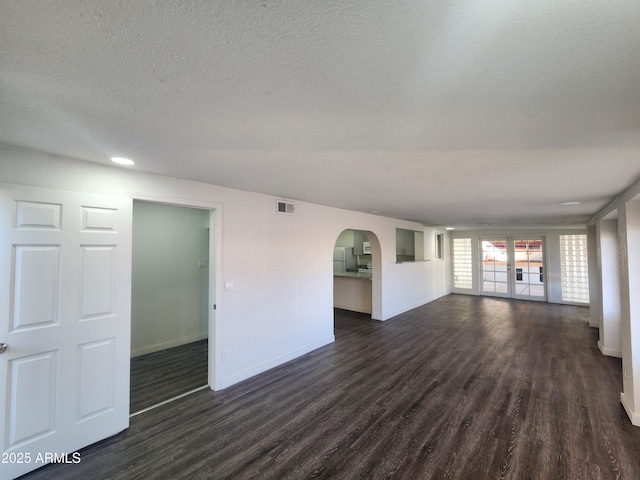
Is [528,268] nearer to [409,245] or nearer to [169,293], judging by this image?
[409,245]

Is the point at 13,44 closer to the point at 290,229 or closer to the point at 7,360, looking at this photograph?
the point at 7,360

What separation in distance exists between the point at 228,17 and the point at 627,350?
13.6 ft

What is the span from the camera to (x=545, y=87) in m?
1.09

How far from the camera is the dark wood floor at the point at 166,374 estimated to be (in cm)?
280

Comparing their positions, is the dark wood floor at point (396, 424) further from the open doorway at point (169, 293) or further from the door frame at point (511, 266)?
the door frame at point (511, 266)

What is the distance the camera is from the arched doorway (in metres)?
5.79

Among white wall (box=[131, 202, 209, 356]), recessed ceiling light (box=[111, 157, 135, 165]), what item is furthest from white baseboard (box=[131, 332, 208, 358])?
recessed ceiling light (box=[111, 157, 135, 165])

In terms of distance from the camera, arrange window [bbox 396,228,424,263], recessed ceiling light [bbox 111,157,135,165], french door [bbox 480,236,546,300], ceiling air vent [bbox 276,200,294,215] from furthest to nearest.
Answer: french door [bbox 480,236,546,300] < window [bbox 396,228,424,263] < ceiling air vent [bbox 276,200,294,215] < recessed ceiling light [bbox 111,157,135,165]

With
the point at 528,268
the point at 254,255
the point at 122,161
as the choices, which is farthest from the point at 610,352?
the point at 122,161

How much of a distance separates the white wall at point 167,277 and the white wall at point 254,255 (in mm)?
1603

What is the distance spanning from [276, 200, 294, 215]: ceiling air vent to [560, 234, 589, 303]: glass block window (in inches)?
321

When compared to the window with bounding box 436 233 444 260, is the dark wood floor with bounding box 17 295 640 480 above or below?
below

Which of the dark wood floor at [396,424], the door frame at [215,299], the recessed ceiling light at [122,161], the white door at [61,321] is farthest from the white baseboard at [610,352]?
the recessed ceiling light at [122,161]

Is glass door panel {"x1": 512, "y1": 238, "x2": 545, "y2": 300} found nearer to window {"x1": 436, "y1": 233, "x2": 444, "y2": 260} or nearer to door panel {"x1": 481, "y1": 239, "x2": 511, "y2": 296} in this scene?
door panel {"x1": 481, "y1": 239, "x2": 511, "y2": 296}
